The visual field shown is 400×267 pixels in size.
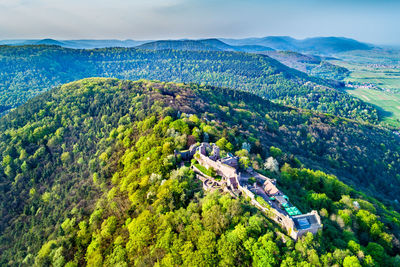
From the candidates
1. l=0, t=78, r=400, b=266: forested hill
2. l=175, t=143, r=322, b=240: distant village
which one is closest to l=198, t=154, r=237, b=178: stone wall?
l=175, t=143, r=322, b=240: distant village

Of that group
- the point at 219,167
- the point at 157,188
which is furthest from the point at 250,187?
the point at 157,188

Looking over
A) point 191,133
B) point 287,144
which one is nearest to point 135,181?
point 191,133

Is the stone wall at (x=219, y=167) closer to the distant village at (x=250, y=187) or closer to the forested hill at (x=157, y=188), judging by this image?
the distant village at (x=250, y=187)

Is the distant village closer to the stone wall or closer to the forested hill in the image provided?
the stone wall

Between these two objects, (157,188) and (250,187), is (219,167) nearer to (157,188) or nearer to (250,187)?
(250,187)

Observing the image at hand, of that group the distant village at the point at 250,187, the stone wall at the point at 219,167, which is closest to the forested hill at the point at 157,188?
the distant village at the point at 250,187

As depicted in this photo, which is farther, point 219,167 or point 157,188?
point 157,188
